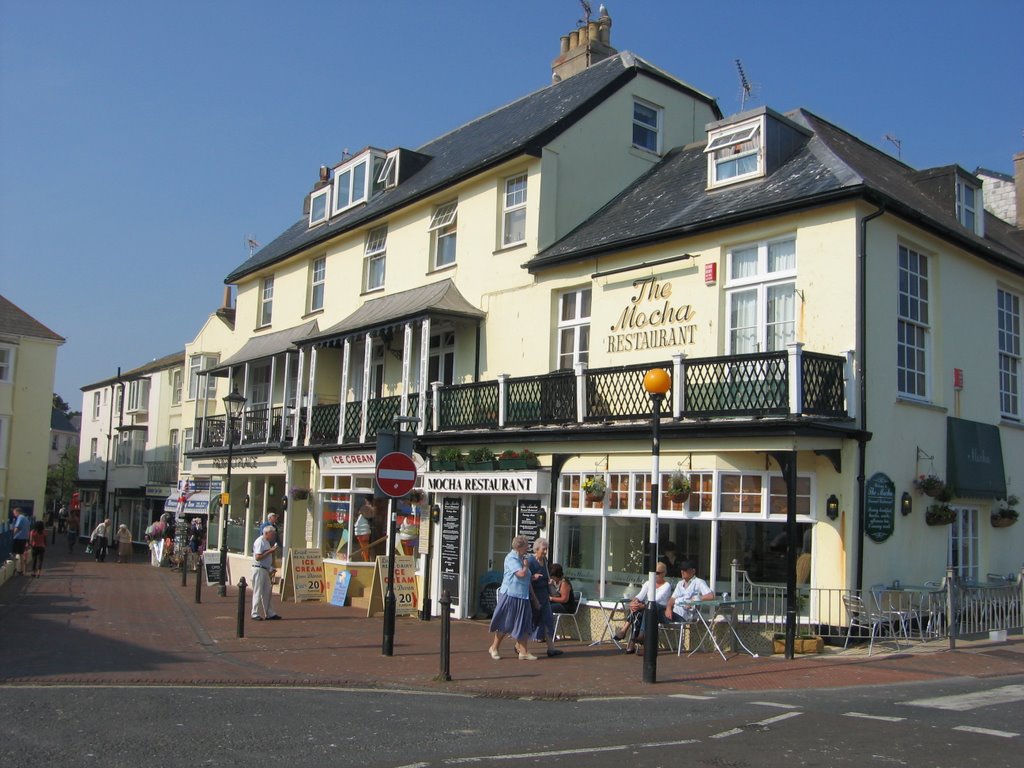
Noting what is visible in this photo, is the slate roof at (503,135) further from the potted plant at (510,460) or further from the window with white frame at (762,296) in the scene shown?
the potted plant at (510,460)

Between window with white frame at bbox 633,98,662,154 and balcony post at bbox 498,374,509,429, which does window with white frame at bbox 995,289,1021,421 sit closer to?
window with white frame at bbox 633,98,662,154

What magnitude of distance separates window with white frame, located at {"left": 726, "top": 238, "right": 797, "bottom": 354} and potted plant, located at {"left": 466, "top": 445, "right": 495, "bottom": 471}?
5.02 meters

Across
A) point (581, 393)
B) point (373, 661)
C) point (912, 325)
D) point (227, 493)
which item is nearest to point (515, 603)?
point (373, 661)

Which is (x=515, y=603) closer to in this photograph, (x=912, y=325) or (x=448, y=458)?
(x=448, y=458)

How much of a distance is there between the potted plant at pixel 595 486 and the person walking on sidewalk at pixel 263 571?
5.78m

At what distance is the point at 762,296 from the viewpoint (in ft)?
51.5

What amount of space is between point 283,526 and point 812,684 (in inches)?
732

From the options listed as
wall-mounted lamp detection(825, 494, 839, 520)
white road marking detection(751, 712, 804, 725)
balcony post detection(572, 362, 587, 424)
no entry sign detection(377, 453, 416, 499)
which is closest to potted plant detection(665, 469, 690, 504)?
wall-mounted lamp detection(825, 494, 839, 520)

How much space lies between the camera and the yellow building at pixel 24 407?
43.9 m

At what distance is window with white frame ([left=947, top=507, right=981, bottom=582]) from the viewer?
16.4m

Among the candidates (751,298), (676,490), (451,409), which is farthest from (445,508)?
(751,298)

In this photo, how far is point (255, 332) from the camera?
3091cm

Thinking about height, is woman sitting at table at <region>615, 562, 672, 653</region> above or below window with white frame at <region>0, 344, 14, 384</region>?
below

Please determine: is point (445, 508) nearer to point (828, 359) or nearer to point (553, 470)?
point (553, 470)
